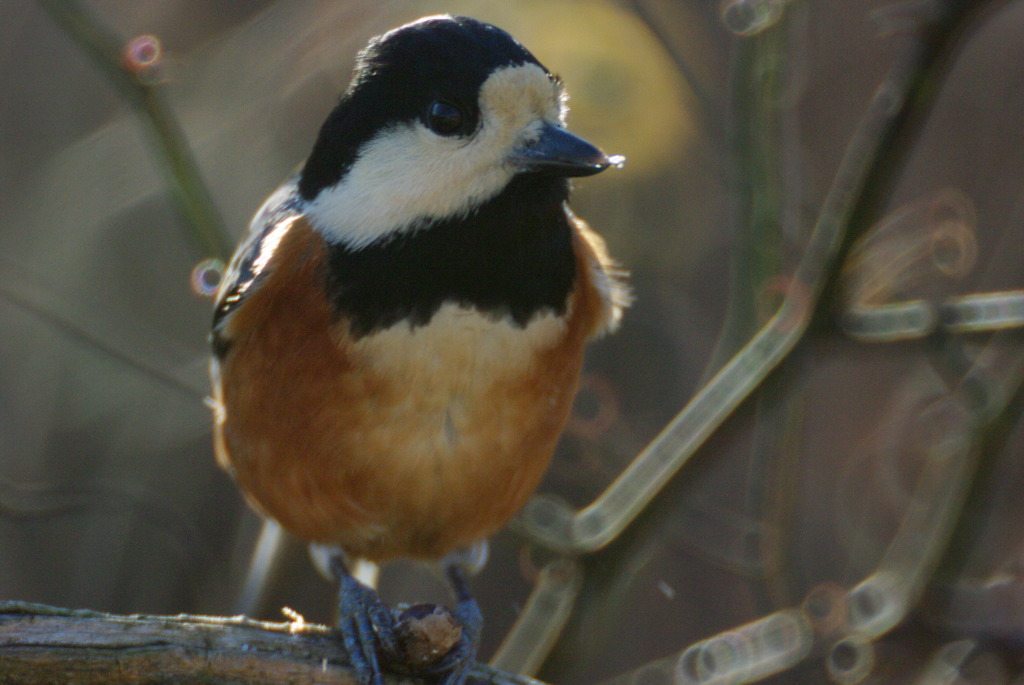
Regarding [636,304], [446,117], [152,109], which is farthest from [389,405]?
[636,304]

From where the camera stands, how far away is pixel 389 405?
270 centimetres

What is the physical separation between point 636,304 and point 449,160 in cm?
276

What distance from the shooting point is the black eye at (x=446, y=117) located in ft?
8.13

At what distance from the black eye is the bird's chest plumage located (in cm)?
41

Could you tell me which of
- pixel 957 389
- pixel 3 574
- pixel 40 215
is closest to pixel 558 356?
pixel 957 389

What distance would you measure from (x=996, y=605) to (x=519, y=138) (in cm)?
231

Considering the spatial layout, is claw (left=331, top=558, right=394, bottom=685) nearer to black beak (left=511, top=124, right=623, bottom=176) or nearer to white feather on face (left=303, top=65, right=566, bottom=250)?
white feather on face (left=303, top=65, right=566, bottom=250)

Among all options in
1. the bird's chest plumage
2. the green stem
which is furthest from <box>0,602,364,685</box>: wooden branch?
the green stem

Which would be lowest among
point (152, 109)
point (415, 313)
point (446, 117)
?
point (415, 313)

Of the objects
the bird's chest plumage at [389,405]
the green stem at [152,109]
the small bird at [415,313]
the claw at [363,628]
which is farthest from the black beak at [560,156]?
the green stem at [152,109]

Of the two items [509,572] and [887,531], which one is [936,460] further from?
[509,572]

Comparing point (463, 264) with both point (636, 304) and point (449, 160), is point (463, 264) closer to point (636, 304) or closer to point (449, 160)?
point (449, 160)

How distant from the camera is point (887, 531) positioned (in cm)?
492

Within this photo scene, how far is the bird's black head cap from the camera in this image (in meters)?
2.47
